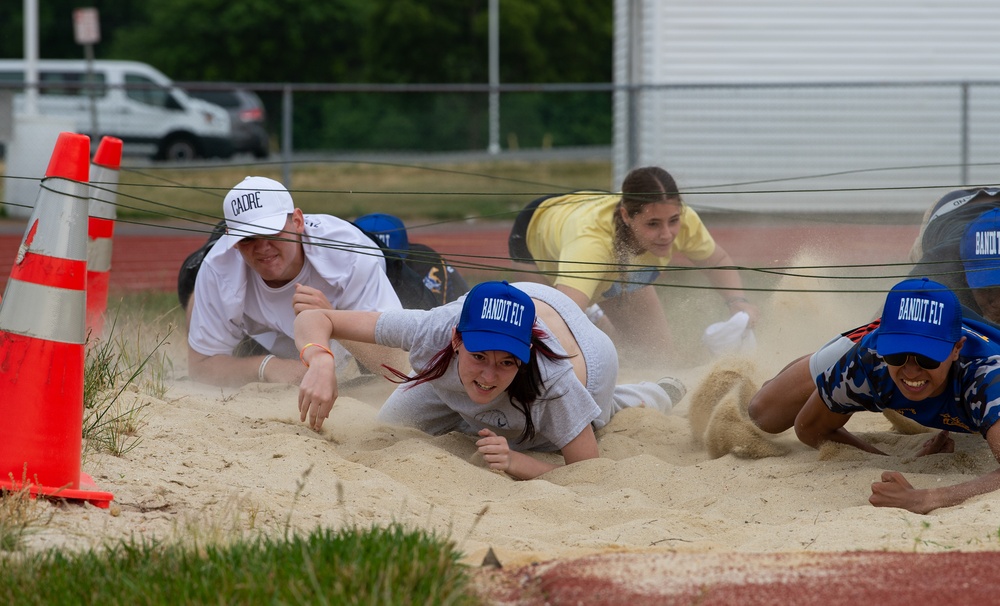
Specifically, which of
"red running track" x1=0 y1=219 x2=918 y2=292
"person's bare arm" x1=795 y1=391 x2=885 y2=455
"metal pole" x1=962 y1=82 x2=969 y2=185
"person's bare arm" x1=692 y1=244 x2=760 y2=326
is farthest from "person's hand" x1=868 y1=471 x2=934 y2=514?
"metal pole" x1=962 y1=82 x2=969 y2=185

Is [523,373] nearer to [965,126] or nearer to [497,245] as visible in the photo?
[497,245]

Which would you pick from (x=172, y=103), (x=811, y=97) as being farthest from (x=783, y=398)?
(x=172, y=103)

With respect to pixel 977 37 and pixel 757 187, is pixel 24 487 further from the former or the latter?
pixel 977 37

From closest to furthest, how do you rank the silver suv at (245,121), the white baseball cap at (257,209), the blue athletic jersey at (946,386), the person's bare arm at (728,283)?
the blue athletic jersey at (946,386)
the white baseball cap at (257,209)
the person's bare arm at (728,283)
the silver suv at (245,121)

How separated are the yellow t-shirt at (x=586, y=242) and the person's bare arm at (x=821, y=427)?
56.8 inches

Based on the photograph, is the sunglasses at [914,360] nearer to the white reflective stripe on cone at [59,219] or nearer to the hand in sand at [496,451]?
the hand in sand at [496,451]

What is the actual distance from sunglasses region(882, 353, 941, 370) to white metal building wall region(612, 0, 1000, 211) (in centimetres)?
789

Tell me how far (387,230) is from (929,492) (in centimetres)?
365

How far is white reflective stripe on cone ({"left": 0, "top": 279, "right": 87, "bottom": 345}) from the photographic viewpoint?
3.58 m

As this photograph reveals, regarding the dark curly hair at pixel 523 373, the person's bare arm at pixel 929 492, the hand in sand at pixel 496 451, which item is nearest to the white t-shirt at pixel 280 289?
the dark curly hair at pixel 523 373

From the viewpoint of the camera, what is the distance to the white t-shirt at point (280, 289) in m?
5.88

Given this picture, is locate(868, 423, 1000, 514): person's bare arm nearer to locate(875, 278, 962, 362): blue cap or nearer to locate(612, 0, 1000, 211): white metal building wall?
locate(875, 278, 962, 362): blue cap

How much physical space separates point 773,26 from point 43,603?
14.4m

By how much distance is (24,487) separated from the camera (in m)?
3.43
